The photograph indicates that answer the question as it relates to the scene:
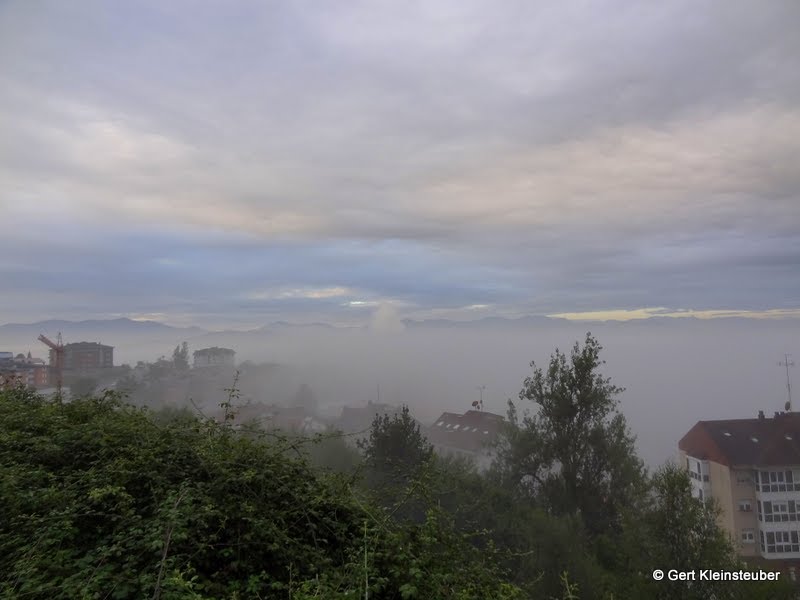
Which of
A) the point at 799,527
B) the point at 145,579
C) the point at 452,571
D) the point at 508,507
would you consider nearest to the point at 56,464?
the point at 145,579

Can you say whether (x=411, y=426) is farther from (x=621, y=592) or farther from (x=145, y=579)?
(x=145, y=579)

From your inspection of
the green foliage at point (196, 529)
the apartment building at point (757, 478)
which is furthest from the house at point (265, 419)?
the apartment building at point (757, 478)

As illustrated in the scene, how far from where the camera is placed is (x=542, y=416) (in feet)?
54.0

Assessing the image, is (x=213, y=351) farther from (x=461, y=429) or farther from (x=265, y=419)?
(x=265, y=419)

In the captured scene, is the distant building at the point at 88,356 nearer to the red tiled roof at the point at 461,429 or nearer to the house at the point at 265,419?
the house at the point at 265,419

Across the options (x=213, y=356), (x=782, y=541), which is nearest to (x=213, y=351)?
(x=213, y=356)

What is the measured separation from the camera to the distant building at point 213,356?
47688mm

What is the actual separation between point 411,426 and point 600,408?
6483 millimetres

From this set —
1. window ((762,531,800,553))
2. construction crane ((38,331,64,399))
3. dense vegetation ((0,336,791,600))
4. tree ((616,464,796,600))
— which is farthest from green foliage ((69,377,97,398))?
window ((762,531,800,553))

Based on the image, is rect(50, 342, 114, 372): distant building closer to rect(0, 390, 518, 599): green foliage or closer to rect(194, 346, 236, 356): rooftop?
rect(194, 346, 236, 356): rooftop

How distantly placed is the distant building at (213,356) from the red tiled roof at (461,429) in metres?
23.0

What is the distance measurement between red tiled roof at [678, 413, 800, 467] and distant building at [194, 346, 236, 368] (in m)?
40.7

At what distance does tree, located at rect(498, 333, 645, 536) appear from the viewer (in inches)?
580

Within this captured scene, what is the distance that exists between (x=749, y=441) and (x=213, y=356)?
45.3 metres
